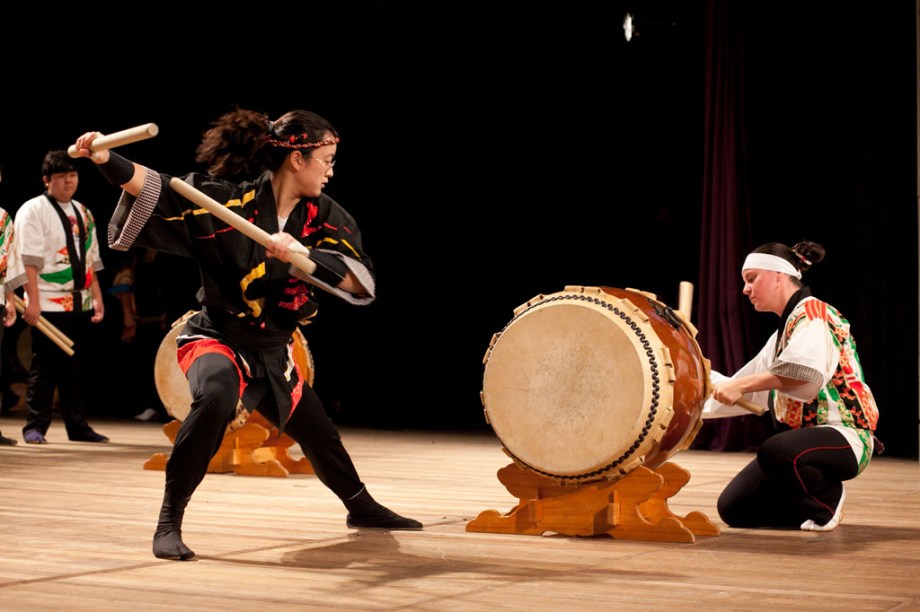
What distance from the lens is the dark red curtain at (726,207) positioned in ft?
20.7

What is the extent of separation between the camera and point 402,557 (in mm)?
2979

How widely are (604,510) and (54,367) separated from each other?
3.64 m

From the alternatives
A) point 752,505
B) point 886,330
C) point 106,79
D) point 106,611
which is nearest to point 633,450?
point 752,505

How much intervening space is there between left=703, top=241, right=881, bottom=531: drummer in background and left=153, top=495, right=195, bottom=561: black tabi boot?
1430 mm

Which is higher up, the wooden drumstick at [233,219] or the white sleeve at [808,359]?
the wooden drumstick at [233,219]

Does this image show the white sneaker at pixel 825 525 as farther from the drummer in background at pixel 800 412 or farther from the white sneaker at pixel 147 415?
the white sneaker at pixel 147 415

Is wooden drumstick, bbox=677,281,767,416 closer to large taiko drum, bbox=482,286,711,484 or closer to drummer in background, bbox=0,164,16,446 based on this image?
large taiko drum, bbox=482,286,711,484

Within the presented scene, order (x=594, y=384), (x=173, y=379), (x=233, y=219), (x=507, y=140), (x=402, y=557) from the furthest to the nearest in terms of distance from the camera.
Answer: (x=507, y=140)
(x=173, y=379)
(x=594, y=384)
(x=402, y=557)
(x=233, y=219)

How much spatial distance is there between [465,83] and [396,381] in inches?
69.8

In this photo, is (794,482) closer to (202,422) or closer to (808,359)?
(808,359)

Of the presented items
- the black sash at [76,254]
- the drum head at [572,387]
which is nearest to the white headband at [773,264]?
the drum head at [572,387]

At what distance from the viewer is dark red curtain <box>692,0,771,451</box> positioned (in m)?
6.32

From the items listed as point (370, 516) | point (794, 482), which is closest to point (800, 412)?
point (794, 482)

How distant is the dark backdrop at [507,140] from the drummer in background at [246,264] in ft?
11.8
